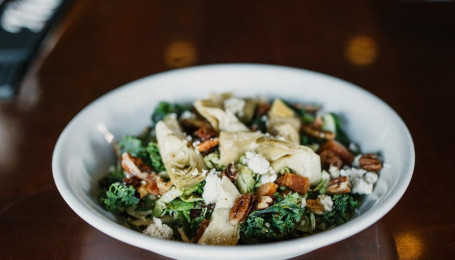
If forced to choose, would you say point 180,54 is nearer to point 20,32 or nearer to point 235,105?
point 235,105

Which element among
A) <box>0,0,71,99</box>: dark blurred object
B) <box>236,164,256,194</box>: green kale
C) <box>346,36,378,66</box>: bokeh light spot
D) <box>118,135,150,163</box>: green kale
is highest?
<box>236,164,256,194</box>: green kale

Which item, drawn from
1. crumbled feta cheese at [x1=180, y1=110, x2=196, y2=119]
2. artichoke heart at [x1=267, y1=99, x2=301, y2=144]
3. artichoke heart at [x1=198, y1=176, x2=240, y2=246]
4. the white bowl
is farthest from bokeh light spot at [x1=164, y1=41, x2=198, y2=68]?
artichoke heart at [x1=198, y1=176, x2=240, y2=246]

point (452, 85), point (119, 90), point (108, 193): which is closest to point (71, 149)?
point (108, 193)

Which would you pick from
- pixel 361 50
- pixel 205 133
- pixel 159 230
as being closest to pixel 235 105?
pixel 205 133

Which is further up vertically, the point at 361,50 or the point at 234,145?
the point at 234,145

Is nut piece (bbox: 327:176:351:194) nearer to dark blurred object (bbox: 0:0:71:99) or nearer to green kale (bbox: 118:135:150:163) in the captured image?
green kale (bbox: 118:135:150:163)

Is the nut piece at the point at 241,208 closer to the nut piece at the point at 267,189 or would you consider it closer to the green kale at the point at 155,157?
the nut piece at the point at 267,189

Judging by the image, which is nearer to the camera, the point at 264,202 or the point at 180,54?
the point at 264,202

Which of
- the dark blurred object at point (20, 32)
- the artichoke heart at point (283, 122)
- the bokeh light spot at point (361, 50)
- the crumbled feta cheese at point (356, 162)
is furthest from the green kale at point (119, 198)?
the bokeh light spot at point (361, 50)
